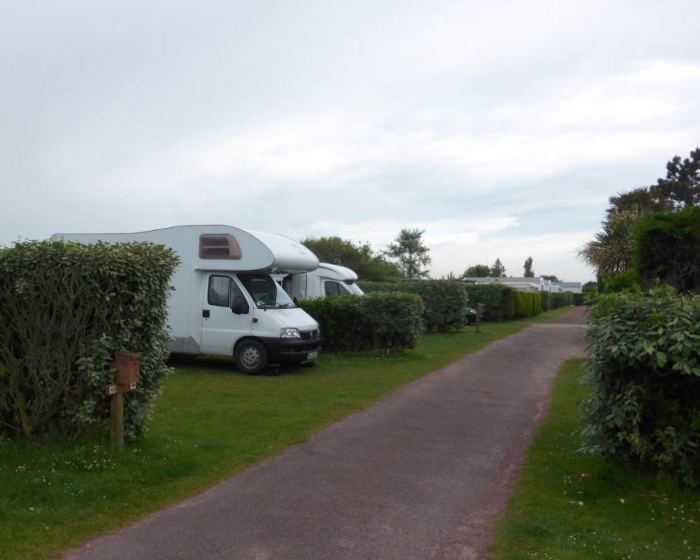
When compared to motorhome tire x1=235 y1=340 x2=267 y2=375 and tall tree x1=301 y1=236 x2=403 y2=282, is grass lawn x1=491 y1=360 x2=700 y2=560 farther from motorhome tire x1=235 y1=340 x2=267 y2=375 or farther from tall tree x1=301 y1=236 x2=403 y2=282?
tall tree x1=301 y1=236 x2=403 y2=282

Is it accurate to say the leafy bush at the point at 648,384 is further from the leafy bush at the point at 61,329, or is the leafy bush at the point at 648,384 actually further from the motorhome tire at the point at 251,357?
the motorhome tire at the point at 251,357

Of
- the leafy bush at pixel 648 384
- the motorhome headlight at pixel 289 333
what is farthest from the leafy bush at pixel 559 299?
the leafy bush at pixel 648 384

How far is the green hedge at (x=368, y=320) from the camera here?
16.9 metres

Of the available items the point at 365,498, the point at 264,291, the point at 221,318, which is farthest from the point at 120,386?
the point at 264,291

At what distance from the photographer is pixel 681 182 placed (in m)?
43.2

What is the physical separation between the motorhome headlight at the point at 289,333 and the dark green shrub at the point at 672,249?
6.48 m

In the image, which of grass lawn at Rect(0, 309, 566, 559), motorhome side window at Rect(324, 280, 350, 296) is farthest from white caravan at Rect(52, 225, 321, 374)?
motorhome side window at Rect(324, 280, 350, 296)

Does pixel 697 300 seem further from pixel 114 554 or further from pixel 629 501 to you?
pixel 114 554

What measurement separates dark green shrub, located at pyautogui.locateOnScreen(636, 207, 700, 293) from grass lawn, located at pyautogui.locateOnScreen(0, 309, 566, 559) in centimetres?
483

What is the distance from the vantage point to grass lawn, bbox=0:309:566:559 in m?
5.14

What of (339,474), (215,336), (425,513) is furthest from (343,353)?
(425,513)

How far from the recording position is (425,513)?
561 centimetres

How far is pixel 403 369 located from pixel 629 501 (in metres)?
9.07

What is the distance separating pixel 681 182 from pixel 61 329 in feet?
146
